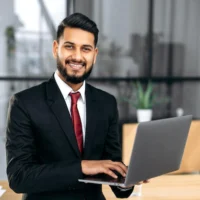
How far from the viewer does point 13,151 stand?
1345mm

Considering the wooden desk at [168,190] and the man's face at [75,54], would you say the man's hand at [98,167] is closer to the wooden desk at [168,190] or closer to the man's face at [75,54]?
the man's face at [75,54]

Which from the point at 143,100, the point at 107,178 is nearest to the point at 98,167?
the point at 107,178

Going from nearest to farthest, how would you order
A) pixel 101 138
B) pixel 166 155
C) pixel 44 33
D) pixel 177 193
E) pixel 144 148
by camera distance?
pixel 144 148
pixel 166 155
pixel 101 138
pixel 177 193
pixel 44 33

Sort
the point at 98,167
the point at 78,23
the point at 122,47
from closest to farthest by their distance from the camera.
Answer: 1. the point at 98,167
2. the point at 78,23
3. the point at 122,47

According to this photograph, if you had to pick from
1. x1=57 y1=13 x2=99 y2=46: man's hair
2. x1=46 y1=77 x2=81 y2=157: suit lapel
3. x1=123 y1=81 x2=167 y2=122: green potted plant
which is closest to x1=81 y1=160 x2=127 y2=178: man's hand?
x1=46 y1=77 x2=81 y2=157: suit lapel

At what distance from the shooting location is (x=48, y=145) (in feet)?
4.57

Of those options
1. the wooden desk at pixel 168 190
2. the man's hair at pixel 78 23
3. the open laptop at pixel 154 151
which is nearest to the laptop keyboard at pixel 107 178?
the open laptop at pixel 154 151

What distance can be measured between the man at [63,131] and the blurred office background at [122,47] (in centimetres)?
294

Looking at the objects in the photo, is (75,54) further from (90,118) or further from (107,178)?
(107,178)

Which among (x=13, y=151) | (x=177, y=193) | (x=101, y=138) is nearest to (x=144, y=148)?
(x=101, y=138)

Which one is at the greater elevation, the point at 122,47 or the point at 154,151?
the point at 122,47

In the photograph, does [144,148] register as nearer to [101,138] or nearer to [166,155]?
[166,155]

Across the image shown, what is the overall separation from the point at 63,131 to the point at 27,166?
0.16 meters

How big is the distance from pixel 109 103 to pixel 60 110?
0.72 ft
